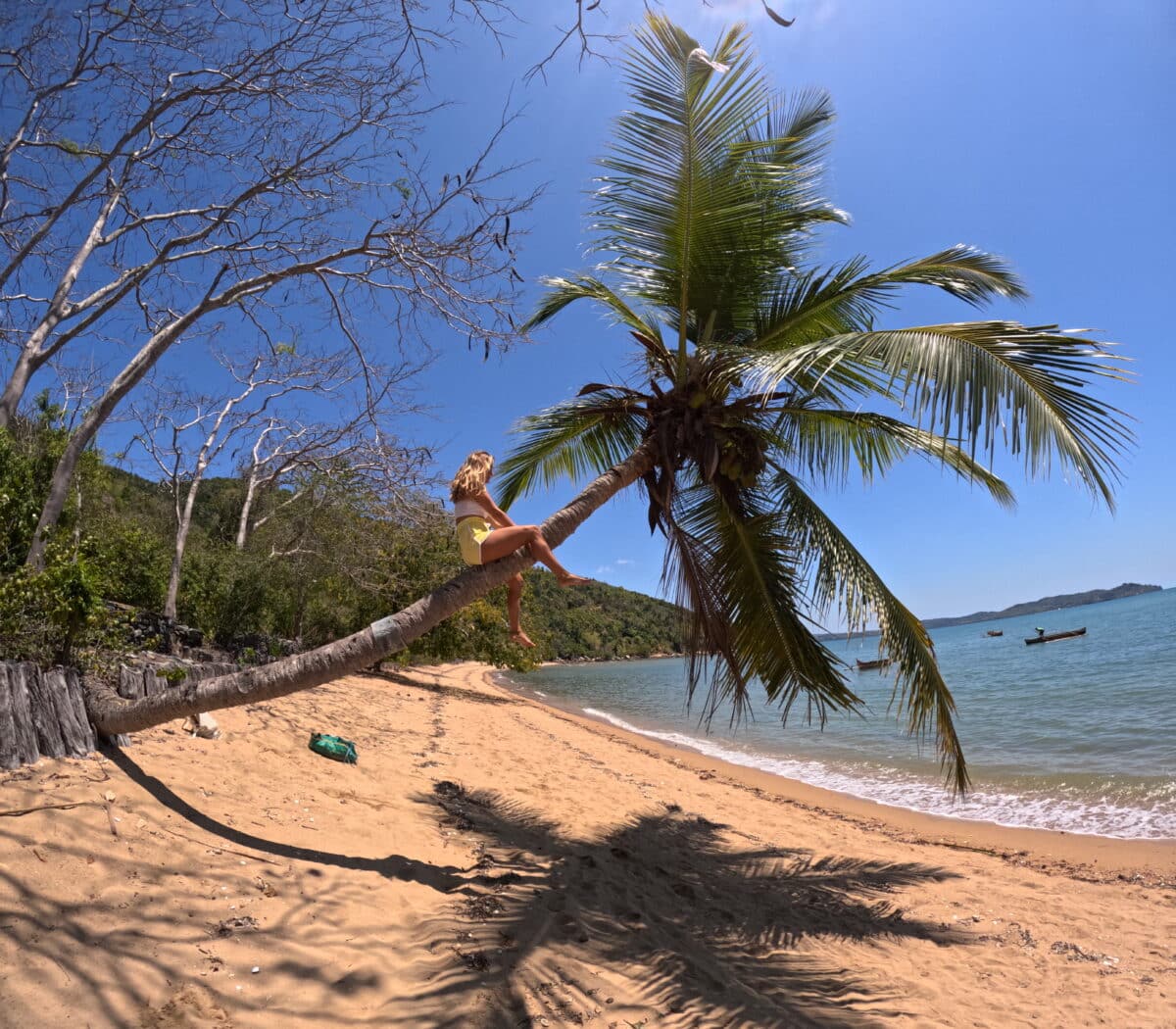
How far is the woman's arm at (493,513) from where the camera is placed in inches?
163

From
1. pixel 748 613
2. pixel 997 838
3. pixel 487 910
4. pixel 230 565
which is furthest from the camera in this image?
pixel 230 565

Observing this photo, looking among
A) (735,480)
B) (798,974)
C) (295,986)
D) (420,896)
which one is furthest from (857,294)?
(295,986)

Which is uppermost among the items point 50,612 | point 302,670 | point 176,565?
point 176,565

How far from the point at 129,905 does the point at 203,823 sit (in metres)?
0.90

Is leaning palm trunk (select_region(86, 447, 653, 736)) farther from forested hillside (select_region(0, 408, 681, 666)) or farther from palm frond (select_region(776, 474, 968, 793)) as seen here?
palm frond (select_region(776, 474, 968, 793))

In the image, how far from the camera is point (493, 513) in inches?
165

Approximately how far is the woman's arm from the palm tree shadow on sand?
2150 millimetres

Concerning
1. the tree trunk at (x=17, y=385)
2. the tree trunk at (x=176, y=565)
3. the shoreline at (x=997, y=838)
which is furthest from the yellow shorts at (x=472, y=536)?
the tree trunk at (x=176, y=565)

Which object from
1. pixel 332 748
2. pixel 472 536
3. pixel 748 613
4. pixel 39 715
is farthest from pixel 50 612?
pixel 748 613

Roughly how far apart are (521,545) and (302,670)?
142cm

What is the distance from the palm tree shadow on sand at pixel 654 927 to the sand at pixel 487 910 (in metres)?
0.02

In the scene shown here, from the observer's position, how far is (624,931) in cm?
354

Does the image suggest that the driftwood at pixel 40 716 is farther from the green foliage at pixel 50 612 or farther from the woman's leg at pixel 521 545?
the woman's leg at pixel 521 545

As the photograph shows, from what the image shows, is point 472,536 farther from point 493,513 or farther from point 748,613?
point 748,613
